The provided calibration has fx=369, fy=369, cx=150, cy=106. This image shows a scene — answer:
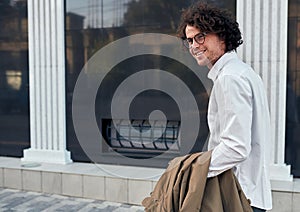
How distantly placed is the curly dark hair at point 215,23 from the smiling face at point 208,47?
0.02 metres

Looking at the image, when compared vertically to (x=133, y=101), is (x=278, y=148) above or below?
below

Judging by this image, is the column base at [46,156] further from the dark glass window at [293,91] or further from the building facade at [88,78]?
the dark glass window at [293,91]

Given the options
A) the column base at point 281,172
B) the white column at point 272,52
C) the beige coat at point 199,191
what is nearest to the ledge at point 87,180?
the column base at point 281,172

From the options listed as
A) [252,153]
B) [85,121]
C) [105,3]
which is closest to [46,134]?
[85,121]

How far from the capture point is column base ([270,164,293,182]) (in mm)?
4676

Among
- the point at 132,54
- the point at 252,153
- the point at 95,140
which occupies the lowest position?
the point at 95,140

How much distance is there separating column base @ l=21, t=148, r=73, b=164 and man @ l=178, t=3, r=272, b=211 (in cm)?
434

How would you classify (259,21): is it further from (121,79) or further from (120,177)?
(120,177)

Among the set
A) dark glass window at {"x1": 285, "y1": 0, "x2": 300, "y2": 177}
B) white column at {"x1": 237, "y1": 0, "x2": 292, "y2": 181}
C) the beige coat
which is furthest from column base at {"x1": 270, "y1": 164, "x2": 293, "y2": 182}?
the beige coat

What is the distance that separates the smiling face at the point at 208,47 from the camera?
1.77 metres

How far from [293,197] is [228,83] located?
10.4ft

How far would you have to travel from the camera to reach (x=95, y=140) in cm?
582

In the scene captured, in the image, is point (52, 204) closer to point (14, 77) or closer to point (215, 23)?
point (14, 77)

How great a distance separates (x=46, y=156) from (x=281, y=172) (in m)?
3.52
